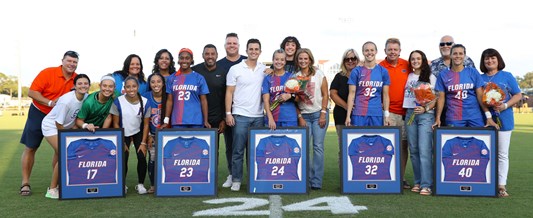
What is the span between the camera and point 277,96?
660 centimetres

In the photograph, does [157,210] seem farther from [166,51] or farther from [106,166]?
[166,51]

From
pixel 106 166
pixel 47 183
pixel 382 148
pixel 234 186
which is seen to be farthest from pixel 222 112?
pixel 47 183

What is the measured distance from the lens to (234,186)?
6898 millimetres

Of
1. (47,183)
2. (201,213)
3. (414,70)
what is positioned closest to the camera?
(201,213)

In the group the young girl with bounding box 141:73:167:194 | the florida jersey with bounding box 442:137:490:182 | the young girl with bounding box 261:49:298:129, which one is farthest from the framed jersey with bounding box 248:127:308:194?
the florida jersey with bounding box 442:137:490:182

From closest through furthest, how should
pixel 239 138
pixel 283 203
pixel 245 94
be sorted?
pixel 283 203
pixel 245 94
pixel 239 138

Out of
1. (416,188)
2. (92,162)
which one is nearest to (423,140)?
(416,188)

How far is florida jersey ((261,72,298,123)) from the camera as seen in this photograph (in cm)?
662

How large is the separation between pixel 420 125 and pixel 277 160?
6.11ft

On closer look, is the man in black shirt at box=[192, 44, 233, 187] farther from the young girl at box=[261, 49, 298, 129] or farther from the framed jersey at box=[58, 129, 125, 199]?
the framed jersey at box=[58, 129, 125, 199]

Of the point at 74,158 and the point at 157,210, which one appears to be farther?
the point at 74,158

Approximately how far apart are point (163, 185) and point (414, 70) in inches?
138

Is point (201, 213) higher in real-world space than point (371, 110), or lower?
lower

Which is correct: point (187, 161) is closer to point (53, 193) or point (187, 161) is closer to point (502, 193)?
point (53, 193)
